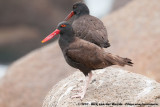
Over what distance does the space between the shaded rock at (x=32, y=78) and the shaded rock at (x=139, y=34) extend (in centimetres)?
211

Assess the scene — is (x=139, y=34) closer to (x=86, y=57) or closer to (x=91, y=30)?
(x=91, y=30)

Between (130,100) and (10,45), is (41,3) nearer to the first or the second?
(10,45)

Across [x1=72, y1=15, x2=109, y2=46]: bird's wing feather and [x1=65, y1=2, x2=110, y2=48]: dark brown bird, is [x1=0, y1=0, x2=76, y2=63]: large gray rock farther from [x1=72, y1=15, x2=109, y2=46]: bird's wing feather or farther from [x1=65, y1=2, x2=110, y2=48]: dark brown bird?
[x1=72, y1=15, x2=109, y2=46]: bird's wing feather

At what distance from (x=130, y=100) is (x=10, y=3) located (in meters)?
19.9

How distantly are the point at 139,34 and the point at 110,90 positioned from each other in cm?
623

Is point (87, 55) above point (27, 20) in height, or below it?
below

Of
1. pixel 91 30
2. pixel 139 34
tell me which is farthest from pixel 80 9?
pixel 139 34

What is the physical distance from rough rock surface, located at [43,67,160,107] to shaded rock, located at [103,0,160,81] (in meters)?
3.66

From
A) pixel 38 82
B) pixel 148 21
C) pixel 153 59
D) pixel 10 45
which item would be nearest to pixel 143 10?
pixel 148 21

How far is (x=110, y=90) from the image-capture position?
25.5ft

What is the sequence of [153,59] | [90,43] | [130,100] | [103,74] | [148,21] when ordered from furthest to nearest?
1. [148,21]
2. [153,59]
3. [103,74]
4. [90,43]
5. [130,100]

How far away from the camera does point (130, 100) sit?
7.23 metres

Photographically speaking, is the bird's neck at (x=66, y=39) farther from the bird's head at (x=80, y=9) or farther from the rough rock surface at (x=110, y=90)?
the bird's head at (x=80, y=9)

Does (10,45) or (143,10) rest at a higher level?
(10,45)
